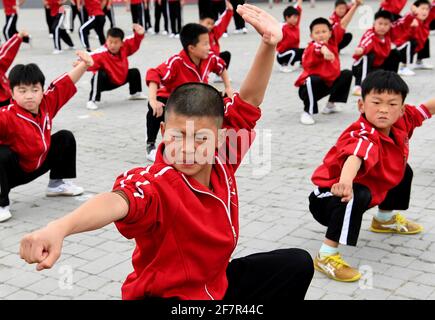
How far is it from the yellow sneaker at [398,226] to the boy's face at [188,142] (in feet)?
7.35

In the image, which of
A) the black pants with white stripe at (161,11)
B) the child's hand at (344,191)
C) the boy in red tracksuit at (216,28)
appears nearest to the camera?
the child's hand at (344,191)

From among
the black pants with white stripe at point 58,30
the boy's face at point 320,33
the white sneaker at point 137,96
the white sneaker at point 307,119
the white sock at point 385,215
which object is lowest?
the white sneaker at point 137,96

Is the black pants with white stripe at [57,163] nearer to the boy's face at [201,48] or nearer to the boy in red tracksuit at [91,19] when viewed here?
A: the boy's face at [201,48]

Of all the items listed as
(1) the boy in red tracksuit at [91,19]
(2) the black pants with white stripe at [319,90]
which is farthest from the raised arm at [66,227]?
(1) the boy in red tracksuit at [91,19]

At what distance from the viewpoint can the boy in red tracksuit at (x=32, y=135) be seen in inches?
184

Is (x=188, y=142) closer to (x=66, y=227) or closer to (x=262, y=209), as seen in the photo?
(x=66, y=227)

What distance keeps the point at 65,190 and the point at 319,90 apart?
3402mm

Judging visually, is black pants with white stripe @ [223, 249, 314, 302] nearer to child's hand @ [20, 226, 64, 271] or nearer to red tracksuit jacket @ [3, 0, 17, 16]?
child's hand @ [20, 226, 64, 271]

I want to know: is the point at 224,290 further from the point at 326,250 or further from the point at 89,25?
the point at 89,25

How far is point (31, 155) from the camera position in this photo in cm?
478

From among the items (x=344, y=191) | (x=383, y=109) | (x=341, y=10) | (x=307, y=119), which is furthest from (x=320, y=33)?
(x=344, y=191)

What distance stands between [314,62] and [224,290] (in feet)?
17.6

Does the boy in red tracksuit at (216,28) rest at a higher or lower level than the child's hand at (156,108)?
higher

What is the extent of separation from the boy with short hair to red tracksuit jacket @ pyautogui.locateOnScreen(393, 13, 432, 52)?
607 centimetres
